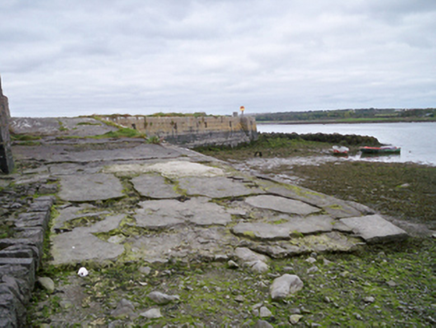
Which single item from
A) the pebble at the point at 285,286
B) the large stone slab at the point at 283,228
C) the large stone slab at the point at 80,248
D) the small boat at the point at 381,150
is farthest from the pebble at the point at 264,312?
the small boat at the point at 381,150

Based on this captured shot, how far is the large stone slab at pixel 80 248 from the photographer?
1954mm

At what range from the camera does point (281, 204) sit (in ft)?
10.5

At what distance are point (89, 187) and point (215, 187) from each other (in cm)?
145

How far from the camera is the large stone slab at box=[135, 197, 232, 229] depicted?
2607 mm

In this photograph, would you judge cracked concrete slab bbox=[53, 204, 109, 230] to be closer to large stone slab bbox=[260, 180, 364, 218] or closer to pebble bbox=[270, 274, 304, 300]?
pebble bbox=[270, 274, 304, 300]

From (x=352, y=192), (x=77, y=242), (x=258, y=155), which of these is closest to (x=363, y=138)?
(x=258, y=155)

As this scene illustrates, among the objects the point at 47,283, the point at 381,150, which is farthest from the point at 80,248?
the point at 381,150

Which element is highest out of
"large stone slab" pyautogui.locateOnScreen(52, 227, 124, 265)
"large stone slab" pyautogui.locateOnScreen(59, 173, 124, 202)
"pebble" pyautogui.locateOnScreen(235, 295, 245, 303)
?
"large stone slab" pyautogui.locateOnScreen(59, 173, 124, 202)

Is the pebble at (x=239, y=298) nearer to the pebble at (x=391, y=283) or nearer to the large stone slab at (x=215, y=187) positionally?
the pebble at (x=391, y=283)

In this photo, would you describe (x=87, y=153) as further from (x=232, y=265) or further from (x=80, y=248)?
(x=232, y=265)

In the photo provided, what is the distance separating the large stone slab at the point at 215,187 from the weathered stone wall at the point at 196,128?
39.0 ft

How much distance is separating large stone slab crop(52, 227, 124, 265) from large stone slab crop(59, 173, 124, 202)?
3.01 feet

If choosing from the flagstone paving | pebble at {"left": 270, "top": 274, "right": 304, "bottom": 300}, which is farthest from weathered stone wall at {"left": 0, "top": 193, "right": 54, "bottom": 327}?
pebble at {"left": 270, "top": 274, "right": 304, "bottom": 300}

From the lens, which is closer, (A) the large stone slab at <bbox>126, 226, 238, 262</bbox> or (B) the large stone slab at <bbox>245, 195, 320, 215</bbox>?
(A) the large stone slab at <bbox>126, 226, 238, 262</bbox>
